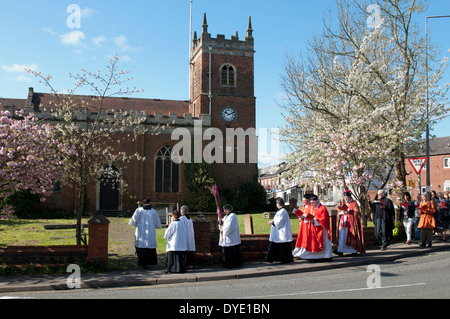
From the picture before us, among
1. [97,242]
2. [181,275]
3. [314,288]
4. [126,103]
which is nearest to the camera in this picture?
[314,288]

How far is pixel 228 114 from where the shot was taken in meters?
35.1

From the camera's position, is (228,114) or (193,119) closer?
(193,119)

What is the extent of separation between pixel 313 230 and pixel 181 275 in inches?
152

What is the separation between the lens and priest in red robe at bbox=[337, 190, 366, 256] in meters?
12.0

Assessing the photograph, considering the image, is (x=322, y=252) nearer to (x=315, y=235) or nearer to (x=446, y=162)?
(x=315, y=235)

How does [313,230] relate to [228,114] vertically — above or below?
below

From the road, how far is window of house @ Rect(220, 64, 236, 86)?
27678 mm

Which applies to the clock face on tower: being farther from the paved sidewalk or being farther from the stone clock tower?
the paved sidewalk

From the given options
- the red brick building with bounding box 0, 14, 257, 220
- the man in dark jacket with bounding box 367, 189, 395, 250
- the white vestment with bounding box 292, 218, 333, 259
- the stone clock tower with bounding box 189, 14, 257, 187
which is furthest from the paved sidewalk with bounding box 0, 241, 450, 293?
the stone clock tower with bounding box 189, 14, 257, 187

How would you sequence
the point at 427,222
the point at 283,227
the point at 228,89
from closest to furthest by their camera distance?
→ the point at 283,227 → the point at 427,222 → the point at 228,89

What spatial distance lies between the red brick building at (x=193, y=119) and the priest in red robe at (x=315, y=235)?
61.6ft

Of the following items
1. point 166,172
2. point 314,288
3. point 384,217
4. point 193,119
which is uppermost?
point 193,119

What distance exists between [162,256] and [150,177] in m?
20.0

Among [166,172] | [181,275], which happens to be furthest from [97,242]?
[166,172]
